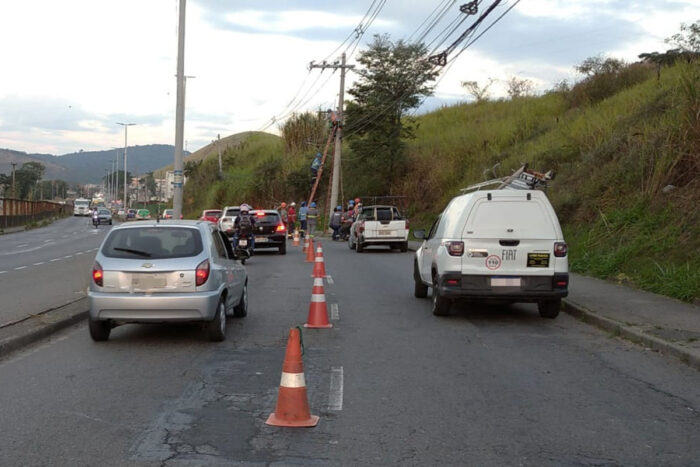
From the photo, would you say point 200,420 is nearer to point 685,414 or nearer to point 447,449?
point 447,449

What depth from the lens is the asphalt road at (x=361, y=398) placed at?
5133mm

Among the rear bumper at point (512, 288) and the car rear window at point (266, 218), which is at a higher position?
the car rear window at point (266, 218)

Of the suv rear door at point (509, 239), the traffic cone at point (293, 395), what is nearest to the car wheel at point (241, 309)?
the suv rear door at point (509, 239)

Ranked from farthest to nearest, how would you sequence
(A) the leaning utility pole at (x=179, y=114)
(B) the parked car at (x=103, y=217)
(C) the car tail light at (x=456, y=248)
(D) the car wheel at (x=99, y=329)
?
(B) the parked car at (x=103, y=217)
(A) the leaning utility pole at (x=179, y=114)
(C) the car tail light at (x=456, y=248)
(D) the car wheel at (x=99, y=329)

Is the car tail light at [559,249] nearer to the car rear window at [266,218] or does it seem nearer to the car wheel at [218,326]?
the car wheel at [218,326]

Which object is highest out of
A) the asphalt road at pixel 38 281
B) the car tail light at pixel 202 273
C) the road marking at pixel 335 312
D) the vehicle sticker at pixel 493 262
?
the vehicle sticker at pixel 493 262

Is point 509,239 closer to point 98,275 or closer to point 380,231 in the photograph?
point 98,275

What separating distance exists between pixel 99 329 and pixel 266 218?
17.4 meters

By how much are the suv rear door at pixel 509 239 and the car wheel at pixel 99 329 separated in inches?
200

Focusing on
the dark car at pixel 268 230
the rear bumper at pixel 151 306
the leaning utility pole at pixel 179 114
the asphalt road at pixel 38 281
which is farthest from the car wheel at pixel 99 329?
the dark car at pixel 268 230

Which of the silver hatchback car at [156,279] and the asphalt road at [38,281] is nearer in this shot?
the silver hatchback car at [156,279]

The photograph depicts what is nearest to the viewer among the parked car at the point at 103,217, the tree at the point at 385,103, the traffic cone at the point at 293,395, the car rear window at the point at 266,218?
the traffic cone at the point at 293,395

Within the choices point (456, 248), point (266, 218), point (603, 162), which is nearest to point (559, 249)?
point (456, 248)

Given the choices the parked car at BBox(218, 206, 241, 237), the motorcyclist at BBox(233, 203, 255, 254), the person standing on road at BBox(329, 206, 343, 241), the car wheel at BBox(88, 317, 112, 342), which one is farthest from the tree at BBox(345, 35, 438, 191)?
the car wheel at BBox(88, 317, 112, 342)
